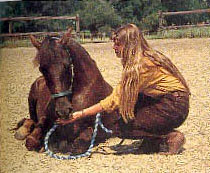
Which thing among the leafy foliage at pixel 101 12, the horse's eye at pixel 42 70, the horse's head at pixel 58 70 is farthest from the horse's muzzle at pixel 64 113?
the leafy foliage at pixel 101 12

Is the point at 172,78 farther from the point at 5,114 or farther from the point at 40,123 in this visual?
the point at 5,114

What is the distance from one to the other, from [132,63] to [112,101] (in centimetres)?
23

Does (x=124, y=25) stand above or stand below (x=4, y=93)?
above

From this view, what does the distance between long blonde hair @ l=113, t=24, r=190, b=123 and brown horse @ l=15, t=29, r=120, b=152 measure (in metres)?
0.09

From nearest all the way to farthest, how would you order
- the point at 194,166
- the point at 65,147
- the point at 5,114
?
the point at 194,166 → the point at 65,147 → the point at 5,114

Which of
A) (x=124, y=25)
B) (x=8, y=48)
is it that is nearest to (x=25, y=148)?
(x=8, y=48)

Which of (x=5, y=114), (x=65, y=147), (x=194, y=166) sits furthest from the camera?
(x=5, y=114)

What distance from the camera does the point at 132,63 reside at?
2.50m

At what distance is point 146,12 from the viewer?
263 centimetres

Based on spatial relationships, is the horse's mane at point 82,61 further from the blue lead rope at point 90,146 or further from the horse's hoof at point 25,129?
the horse's hoof at point 25,129

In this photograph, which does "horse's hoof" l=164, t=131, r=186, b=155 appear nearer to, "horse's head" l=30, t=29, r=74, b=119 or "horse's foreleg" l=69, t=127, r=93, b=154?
"horse's foreleg" l=69, t=127, r=93, b=154

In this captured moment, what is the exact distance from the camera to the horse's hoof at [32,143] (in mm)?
2672

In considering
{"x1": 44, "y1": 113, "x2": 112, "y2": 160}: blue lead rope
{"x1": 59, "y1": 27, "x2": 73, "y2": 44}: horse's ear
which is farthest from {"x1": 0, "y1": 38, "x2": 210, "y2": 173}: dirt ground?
{"x1": 59, "y1": 27, "x2": 73, "y2": 44}: horse's ear

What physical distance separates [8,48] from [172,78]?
1009mm
